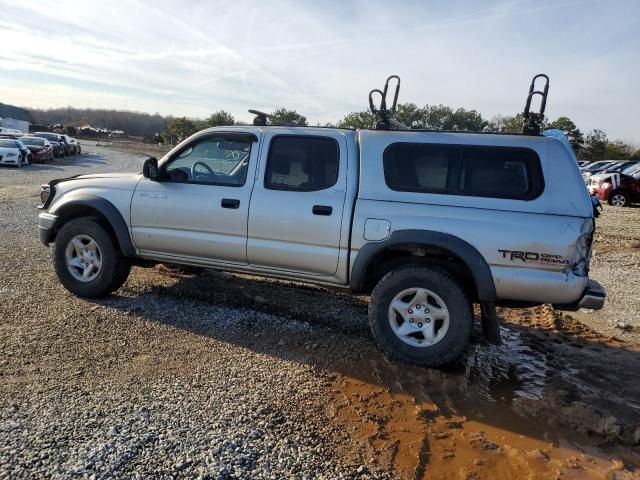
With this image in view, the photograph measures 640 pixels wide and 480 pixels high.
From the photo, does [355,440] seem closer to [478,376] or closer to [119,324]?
[478,376]

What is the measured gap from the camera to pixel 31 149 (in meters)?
27.0

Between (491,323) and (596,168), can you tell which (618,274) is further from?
(596,168)

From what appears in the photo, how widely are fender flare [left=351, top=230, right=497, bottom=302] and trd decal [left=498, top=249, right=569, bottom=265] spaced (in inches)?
7.4

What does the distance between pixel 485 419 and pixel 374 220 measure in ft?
5.89

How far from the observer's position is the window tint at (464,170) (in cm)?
420

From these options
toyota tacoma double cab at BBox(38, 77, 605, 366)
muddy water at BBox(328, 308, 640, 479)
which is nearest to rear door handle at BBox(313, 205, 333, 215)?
toyota tacoma double cab at BBox(38, 77, 605, 366)

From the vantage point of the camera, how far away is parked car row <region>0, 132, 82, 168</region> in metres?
23.7

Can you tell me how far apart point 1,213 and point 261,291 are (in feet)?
25.3

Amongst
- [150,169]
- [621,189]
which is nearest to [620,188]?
[621,189]

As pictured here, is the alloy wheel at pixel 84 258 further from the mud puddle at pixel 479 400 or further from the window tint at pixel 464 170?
the window tint at pixel 464 170

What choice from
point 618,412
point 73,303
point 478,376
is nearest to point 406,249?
point 478,376

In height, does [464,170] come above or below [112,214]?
above

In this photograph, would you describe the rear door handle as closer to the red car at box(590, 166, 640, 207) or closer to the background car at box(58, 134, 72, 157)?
the red car at box(590, 166, 640, 207)

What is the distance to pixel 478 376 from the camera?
4320 millimetres
